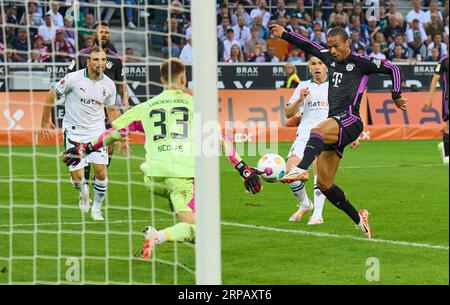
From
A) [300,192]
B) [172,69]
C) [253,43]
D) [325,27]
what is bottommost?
[300,192]

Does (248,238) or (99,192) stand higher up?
(99,192)

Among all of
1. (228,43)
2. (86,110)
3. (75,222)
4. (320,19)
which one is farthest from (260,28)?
(75,222)

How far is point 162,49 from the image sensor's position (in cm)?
1725

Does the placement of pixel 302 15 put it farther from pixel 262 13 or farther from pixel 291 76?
pixel 291 76

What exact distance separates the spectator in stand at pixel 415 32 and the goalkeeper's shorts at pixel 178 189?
2049 cm

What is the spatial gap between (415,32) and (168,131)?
2060 centimetres

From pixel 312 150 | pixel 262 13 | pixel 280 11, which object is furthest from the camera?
pixel 262 13

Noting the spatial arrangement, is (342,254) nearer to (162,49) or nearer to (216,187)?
(216,187)

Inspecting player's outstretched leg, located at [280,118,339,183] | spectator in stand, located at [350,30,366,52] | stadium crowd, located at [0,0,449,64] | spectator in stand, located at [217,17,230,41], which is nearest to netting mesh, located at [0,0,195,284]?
player's outstretched leg, located at [280,118,339,183]

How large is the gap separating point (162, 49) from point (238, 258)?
7669 mm

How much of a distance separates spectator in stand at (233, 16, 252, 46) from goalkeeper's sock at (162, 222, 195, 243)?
1898cm

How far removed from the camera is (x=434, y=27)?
97.0 feet

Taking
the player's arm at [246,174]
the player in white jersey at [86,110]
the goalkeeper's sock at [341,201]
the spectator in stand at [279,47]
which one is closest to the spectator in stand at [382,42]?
the spectator in stand at [279,47]

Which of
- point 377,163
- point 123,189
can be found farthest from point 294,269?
point 377,163
